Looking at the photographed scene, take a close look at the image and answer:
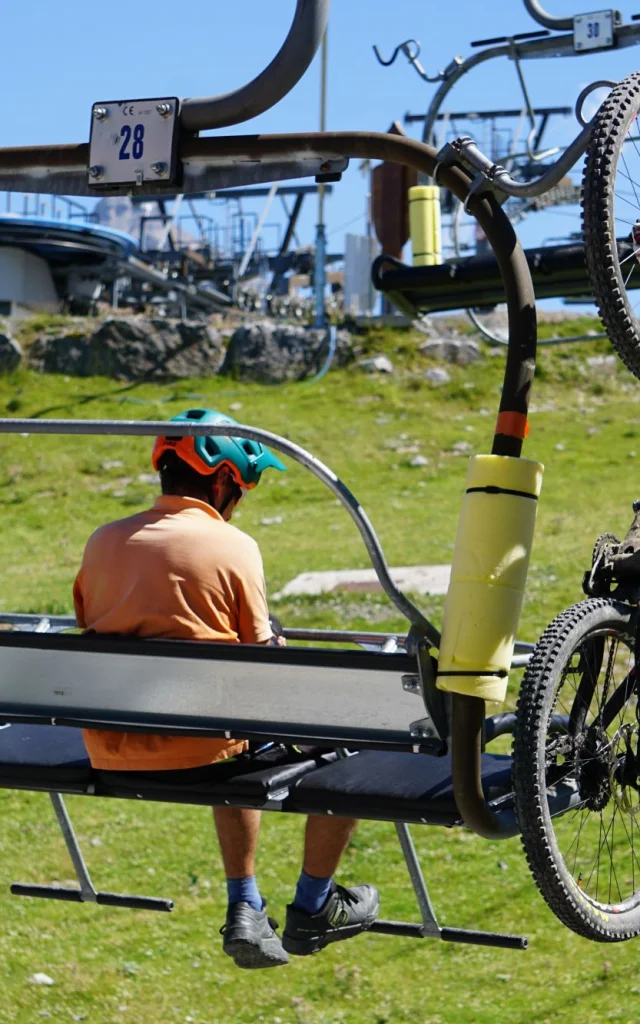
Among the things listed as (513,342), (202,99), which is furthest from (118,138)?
(513,342)

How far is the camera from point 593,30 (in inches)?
260

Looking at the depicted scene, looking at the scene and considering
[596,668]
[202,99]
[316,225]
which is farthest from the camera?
[316,225]

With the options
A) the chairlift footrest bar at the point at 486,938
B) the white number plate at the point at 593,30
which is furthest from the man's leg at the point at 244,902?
the white number plate at the point at 593,30

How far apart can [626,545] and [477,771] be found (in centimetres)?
124

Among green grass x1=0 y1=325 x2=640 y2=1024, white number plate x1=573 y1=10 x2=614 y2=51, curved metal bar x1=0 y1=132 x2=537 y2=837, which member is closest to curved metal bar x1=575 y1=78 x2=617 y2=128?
curved metal bar x1=0 y1=132 x2=537 y2=837

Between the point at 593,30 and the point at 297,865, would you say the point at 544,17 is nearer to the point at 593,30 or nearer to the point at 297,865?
the point at 593,30

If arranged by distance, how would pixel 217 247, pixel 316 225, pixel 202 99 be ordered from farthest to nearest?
pixel 217 247
pixel 316 225
pixel 202 99

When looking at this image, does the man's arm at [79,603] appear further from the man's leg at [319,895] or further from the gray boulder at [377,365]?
the gray boulder at [377,365]

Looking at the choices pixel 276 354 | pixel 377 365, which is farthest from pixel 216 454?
pixel 276 354

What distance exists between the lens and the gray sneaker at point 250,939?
12.8 feet

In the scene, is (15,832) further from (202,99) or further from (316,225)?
(316,225)

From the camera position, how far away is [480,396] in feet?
61.5

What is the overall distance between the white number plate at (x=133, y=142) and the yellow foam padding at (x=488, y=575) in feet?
3.05

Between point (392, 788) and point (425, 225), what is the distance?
2.76 metres
